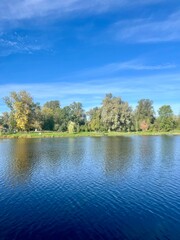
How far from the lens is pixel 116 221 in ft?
51.5

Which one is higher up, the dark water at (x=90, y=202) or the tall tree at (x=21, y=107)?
the tall tree at (x=21, y=107)

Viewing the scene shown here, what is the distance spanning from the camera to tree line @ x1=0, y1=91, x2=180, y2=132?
3858 inches

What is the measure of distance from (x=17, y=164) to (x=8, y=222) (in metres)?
21.0

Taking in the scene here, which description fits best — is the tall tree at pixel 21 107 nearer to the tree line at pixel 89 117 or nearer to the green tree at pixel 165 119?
the tree line at pixel 89 117

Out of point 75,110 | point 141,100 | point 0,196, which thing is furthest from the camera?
point 141,100

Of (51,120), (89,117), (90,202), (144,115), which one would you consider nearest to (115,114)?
(89,117)

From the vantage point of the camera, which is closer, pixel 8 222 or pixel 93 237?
pixel 93 237

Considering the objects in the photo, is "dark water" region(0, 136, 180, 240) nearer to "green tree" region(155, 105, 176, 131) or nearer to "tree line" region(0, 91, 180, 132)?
"tree line" region(0, 91, 180, 132)

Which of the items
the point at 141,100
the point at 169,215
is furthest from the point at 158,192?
the point at 141,100

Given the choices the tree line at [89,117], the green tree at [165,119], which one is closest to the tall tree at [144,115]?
the tree line at [89,117]

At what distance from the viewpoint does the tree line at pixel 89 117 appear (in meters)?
98.0

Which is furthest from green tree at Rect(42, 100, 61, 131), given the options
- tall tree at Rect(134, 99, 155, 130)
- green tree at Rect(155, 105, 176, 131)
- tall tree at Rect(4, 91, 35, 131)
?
green tree at Rect(155, 105, 176, 131)

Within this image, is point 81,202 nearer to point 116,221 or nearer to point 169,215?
point 116,221

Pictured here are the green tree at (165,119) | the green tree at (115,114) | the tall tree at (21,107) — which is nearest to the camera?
the tall tree at (21,107)
